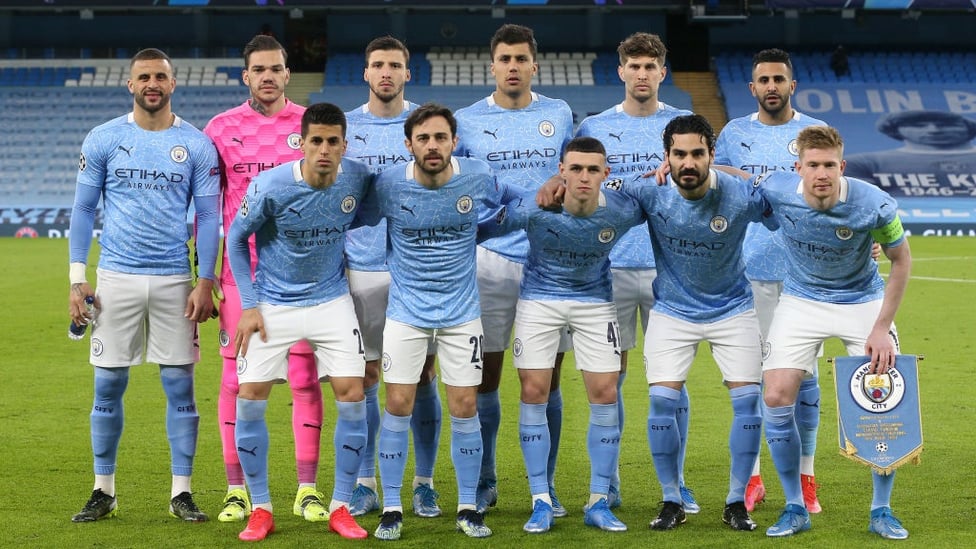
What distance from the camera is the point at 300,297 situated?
5543 mm

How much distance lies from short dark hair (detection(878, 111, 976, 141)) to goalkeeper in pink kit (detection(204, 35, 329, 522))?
28.3 m

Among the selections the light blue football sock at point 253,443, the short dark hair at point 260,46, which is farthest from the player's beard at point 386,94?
the light blue football sock at point 253,443

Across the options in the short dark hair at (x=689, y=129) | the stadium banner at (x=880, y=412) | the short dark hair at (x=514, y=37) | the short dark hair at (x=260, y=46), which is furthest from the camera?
the short dark hair at (x=514, y=37)

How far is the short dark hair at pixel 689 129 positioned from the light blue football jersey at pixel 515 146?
0.79 metres

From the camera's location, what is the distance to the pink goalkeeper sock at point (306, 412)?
5820 mm

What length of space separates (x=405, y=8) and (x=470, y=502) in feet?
88.4

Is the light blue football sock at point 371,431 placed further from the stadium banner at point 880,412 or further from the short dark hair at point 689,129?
the stadium banner at point 880,412

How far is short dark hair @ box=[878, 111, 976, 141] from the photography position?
31984 millimetres

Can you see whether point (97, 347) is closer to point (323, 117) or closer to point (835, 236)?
point (323, 117)

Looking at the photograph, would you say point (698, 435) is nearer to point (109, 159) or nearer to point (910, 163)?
point (109, 159)

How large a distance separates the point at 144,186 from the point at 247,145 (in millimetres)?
539

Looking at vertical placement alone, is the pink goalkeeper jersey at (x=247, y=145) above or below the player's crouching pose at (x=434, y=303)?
above

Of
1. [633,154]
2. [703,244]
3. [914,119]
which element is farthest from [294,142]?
[914,119]

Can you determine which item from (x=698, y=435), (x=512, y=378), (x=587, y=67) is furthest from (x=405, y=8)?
(x=698, y=435)
